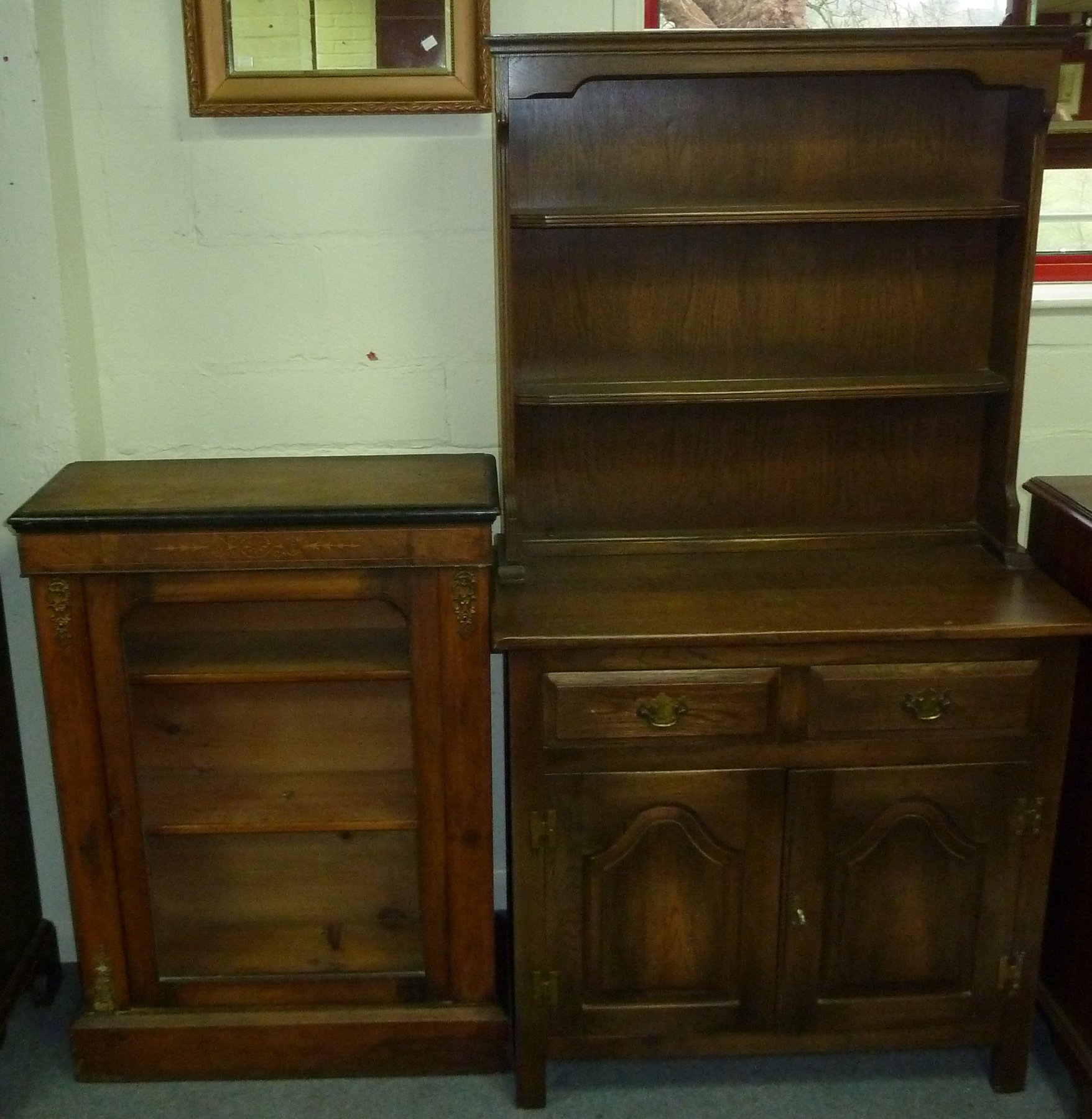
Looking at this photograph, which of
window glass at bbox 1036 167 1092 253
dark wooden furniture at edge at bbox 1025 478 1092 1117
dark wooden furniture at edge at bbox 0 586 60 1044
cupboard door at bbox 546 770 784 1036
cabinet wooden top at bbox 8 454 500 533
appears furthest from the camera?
window glass at bbox 1036 167 1092 253

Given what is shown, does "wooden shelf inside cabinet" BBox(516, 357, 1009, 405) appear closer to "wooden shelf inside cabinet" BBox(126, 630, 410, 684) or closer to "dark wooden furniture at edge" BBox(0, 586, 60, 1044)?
"wooden shelf inside cabinet" BBox(126, 630, 410, 684)

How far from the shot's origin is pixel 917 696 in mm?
2006

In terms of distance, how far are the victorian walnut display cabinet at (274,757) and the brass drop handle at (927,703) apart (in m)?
0.68

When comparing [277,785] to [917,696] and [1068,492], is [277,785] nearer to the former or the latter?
[917,696]

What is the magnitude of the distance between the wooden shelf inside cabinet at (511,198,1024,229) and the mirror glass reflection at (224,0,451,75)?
40 centimetres

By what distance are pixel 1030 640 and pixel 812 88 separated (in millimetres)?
1016

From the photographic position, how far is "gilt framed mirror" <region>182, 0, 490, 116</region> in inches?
86.3

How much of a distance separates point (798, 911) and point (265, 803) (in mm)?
918

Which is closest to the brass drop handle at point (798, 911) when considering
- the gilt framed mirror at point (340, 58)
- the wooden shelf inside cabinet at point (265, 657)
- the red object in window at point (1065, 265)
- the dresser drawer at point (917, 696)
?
the dresser drawer at point (917, 696)

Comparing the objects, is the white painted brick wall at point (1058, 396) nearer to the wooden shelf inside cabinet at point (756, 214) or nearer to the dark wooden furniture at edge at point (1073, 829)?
the dark wooden furniture at edge at point (1073, 829)

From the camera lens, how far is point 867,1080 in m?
2.27

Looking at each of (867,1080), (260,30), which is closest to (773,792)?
(867,1080)

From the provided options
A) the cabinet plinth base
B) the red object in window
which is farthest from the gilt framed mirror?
the cabinet plinth base

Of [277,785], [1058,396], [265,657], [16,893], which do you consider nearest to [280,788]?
[277,785]
